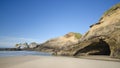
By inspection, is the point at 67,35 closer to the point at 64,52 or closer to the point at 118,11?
the point at 64,52

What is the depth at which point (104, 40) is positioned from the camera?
21.3 meters

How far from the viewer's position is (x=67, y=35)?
66.2 metres

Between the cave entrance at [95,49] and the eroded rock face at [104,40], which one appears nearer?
the eroded rock face at [104,40]

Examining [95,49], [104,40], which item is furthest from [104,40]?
[95,49]

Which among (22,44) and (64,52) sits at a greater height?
(22,44)

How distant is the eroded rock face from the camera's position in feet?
64.0

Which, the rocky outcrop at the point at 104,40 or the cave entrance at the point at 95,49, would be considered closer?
the rocky outcrop at the point at 104,40

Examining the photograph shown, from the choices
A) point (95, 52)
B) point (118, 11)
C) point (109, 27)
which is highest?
point (118, 11)

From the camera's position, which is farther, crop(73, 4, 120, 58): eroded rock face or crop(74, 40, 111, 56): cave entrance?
crop(74, 40, 111, 56): cave entrance

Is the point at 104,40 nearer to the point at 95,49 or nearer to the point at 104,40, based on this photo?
the point at 104,40

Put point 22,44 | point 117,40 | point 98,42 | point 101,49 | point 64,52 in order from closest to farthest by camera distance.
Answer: point 117,40, point 98,42, point 101,49, point 64,52, point 22,44

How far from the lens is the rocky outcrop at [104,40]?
1952cm

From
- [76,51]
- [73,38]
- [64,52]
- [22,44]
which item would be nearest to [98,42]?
[76,51]

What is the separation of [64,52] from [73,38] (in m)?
36.8
